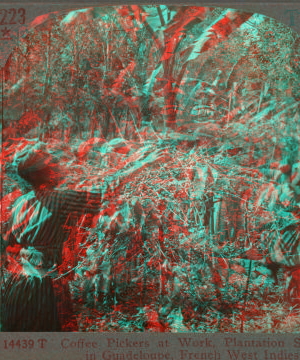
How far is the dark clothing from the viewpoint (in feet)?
6.42

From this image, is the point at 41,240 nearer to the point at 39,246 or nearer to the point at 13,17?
the point at 39,246

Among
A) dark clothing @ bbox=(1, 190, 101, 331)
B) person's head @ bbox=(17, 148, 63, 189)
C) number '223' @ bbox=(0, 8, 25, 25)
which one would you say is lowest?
dark clothing @ bbox=(1, 190, 101, 331)

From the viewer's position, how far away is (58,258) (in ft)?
6.44

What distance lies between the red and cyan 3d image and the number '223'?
0.15 m

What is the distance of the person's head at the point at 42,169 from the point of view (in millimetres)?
1993

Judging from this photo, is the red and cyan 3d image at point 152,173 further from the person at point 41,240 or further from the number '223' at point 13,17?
the number '223' at point 13,17

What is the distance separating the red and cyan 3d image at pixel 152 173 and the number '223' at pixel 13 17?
0.15 metres

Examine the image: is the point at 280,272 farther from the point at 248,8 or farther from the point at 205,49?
the point at 248,8

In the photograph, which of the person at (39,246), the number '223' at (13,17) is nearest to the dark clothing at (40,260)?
the person at (39,246)

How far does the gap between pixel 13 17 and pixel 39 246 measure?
1.65 m

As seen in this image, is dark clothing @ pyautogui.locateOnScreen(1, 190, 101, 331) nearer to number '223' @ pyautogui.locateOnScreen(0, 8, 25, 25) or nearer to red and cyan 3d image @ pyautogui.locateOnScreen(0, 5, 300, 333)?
red and cyan 3d image @ pyautogui.locateOnScreen(0, 5, 300, 333)

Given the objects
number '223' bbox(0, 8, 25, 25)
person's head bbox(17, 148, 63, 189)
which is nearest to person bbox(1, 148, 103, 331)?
person's head bbox(17, 148, 63, 189)

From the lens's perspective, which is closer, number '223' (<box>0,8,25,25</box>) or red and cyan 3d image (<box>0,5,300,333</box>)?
red and cyan 3d image (<box>0,5,300,333</box>)

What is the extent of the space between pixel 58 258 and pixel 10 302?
45 centimetres
